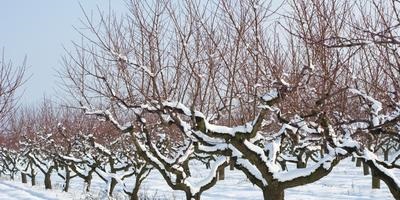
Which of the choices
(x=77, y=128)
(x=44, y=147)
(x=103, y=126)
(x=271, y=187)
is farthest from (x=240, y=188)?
(x=44, y=147)

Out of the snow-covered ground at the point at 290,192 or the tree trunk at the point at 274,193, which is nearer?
the tree trunk at the point at 274,193

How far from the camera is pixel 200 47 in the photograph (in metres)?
8.38

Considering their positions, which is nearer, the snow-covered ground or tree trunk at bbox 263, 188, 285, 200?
tree trunk at bbox 263, 188, 285, 200

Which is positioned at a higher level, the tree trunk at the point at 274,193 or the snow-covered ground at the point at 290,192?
the tree trunk at the point at 274,193

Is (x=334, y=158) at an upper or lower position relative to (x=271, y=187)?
upper

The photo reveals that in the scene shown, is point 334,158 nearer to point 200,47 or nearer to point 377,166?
point 377,166

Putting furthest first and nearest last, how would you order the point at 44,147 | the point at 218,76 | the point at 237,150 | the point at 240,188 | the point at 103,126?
the point at 44,147, the point at 103,126, the point at 240,188, the point at 218,76, the point at 237,150

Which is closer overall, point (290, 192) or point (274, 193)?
point (274, 193)


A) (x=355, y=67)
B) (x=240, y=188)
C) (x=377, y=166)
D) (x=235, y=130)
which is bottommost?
(x=240, y=188)

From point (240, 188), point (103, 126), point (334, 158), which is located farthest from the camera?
point (103, 126)

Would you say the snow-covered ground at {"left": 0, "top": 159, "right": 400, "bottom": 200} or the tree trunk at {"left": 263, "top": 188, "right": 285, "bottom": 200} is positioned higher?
the tree trunk at {"left": 263, "top": 188, "right": 285, "bottom": 200}

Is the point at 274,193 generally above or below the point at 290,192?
above

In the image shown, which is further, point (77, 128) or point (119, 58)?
point (77, 128)

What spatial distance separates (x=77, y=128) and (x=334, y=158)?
654 inches
